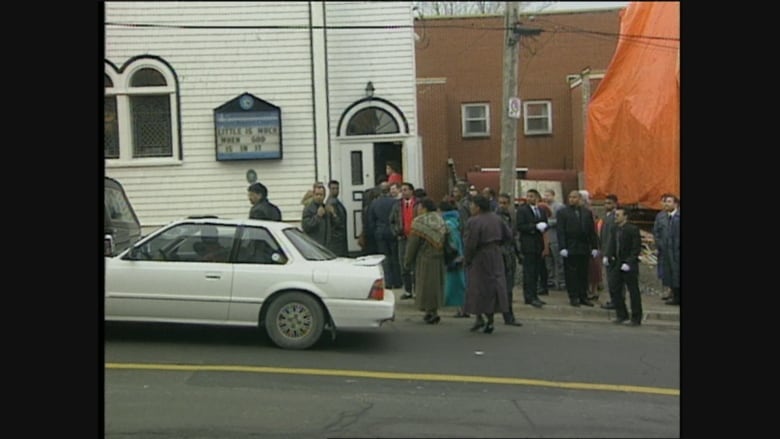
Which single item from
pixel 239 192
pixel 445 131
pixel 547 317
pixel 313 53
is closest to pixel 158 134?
pixel 239 192

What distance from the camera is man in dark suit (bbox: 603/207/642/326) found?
32.4 ft

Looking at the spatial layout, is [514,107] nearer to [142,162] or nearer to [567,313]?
[567,313]

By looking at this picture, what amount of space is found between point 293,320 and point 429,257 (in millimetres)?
2393

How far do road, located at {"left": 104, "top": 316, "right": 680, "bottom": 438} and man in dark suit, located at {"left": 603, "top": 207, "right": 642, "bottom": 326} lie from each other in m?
0.89

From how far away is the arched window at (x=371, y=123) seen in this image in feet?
48.3

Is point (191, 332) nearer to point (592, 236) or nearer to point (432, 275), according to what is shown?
point (432, 275)

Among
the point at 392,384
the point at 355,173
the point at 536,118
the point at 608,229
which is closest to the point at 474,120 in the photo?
the point at 536,118

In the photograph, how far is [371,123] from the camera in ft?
48.4

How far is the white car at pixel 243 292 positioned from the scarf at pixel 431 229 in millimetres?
1838

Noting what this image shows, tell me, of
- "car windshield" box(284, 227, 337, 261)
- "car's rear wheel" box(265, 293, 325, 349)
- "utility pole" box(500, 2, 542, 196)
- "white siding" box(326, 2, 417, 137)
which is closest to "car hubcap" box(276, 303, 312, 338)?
"car's rear wheel" box(265, 293, 325, 349)

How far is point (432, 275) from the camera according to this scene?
9570mm

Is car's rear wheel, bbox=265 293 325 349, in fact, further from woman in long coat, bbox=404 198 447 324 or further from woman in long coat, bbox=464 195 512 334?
woman in long coat, bbox=464 195 512 334

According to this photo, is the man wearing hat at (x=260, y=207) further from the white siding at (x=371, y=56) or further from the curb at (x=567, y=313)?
the white siding at (x=371, y=56)
